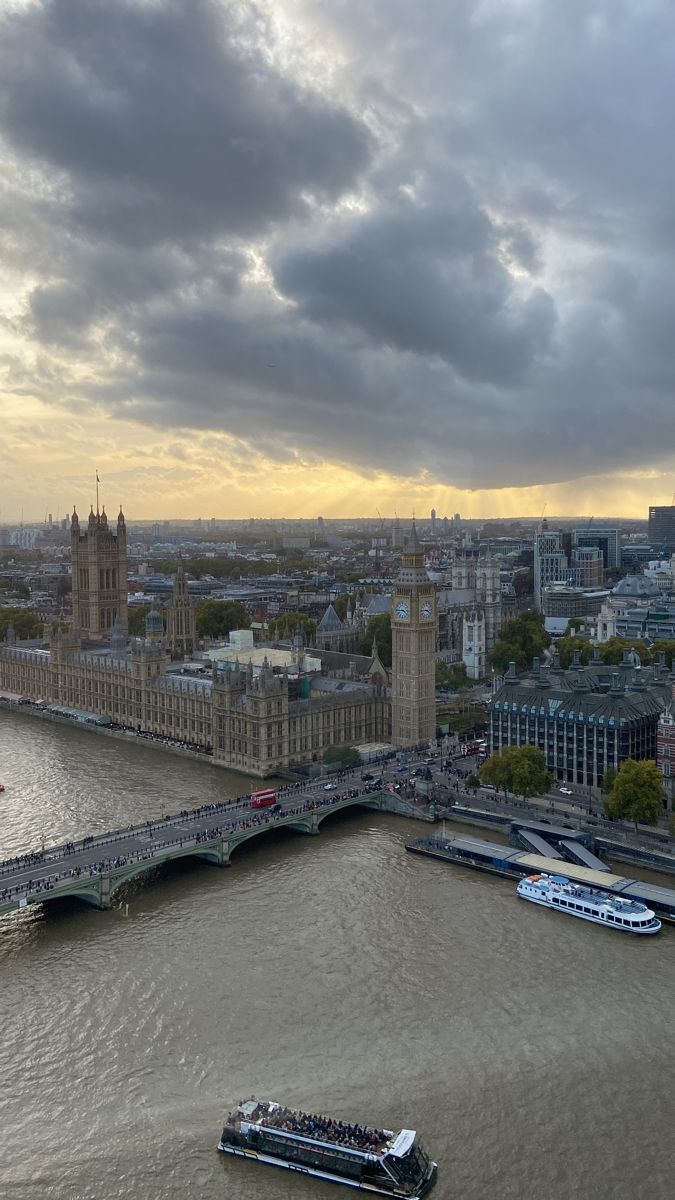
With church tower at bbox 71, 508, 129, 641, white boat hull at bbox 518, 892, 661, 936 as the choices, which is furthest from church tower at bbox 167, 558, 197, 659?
white boat hull at bbox 518, 892, 661, 936

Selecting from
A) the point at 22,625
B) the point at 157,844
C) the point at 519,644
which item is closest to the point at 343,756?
the point at 157,844

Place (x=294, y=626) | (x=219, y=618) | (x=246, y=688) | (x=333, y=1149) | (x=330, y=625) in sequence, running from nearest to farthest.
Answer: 1. (x=333, y=1149)
2. (x=246, y=688)
3. (x=330, y=625)
4. (x=294, y=626)
5. (x=219, y=618)

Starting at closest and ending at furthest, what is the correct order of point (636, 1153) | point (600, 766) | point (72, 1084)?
1. point (636, 1153)
2. point (72, 1084)
3. point (600, 766)

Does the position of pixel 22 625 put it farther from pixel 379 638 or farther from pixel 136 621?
pixel 379 638

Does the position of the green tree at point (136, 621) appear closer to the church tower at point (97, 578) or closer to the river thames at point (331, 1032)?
the church tower at point (97, 578)

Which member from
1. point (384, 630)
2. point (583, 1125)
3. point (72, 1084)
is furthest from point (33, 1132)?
point (384, 630)

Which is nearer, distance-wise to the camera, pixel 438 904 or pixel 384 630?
pixel 438 904

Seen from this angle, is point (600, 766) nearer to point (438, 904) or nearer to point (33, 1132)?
point (438, 904)
